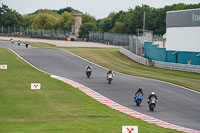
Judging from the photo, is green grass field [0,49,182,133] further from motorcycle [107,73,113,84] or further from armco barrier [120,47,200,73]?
armco barrier [120,47,200,73]

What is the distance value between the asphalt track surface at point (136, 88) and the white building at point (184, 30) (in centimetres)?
1254

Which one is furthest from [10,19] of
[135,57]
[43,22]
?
[135,57]

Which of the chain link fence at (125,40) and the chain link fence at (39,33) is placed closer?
the chain link fence at (125,40)

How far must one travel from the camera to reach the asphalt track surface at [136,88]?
27562 millimetres

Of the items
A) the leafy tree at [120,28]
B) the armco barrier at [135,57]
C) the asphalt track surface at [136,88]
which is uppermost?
the leafy tree at [120,28]

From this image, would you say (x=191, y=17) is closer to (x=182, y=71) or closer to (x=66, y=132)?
(x=182, y=71)

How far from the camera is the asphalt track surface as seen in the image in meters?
27.6

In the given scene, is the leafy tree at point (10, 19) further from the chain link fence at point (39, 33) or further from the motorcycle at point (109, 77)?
the motorcycle at point (109, 77)

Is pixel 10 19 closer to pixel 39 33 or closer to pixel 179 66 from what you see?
pixel 39 33

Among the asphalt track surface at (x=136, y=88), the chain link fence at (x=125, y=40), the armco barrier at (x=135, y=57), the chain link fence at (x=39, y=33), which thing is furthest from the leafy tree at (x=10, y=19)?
the asphalt track surface at (x=136, y=88)

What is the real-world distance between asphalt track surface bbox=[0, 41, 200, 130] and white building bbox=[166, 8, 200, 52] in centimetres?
1254

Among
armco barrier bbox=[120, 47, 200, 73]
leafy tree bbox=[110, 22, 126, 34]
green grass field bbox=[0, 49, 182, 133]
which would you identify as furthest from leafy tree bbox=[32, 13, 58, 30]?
green grass field bbox=[0, 49, 182, 133]

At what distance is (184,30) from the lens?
63.8 metres

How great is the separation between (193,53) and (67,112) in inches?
1456
